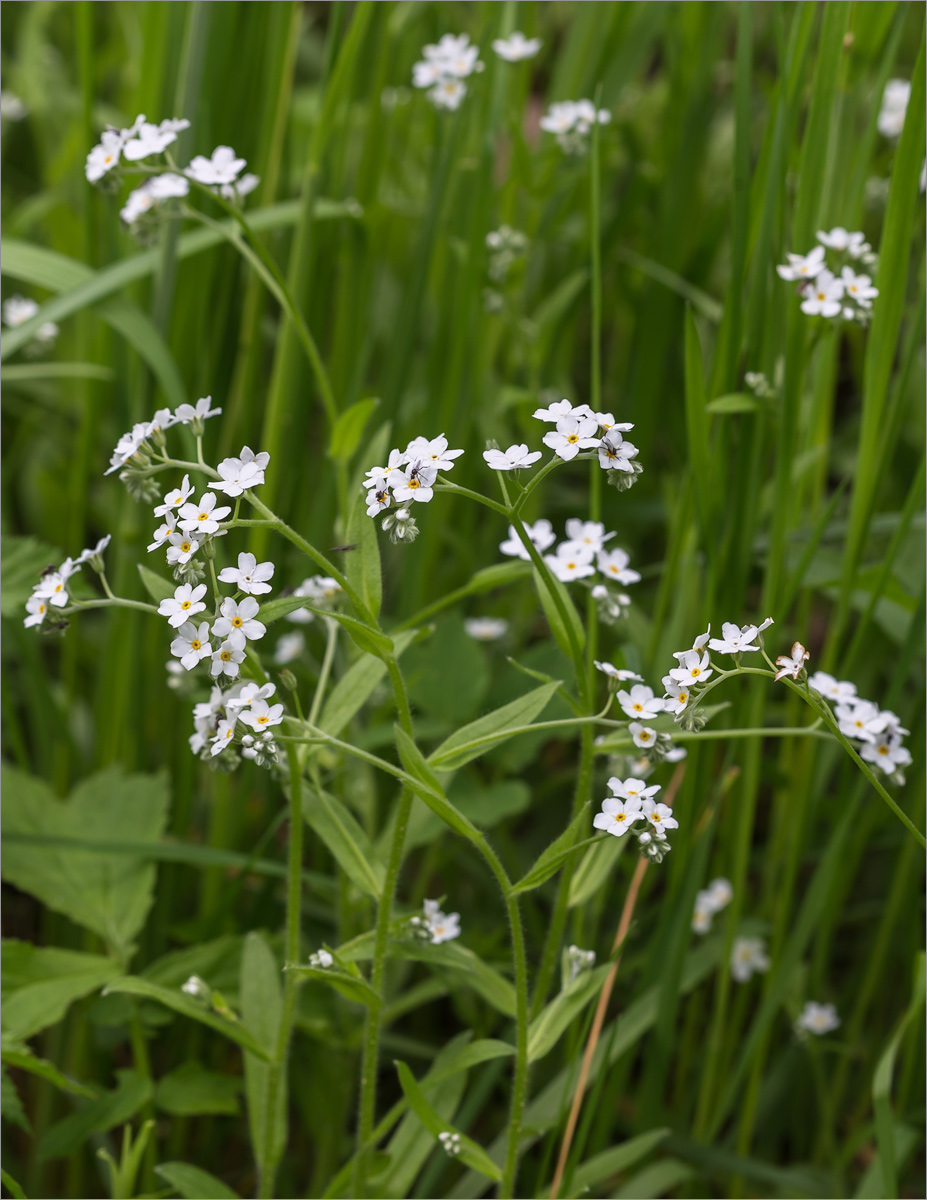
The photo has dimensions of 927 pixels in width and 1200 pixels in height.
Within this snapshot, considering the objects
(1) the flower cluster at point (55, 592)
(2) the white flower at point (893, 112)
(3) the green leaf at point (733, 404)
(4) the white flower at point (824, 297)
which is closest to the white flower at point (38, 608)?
(1) the flower cluster at point (55, 592)

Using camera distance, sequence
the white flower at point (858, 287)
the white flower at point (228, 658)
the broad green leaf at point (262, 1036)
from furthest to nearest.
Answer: the white flower at point (858, 287), the broad green leaf at point (262, 1036), the white flower at point (228, 658)

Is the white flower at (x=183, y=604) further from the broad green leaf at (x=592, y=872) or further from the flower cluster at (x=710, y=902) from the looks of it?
the flower cluster at (x=710, y=902)

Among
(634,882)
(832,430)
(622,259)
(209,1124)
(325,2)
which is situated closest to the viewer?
(634,882)

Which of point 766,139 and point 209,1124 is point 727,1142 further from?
point 766,139

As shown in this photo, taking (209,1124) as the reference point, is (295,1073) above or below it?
above

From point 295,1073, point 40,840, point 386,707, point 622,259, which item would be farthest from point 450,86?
point 295,1073

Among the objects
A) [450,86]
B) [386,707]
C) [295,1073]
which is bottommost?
[295,1073]

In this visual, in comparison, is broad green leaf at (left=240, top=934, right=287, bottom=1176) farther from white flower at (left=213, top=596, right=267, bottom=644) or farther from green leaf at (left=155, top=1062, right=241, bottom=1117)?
white flower at (left=213, top=596, right=267, bottom=644)
